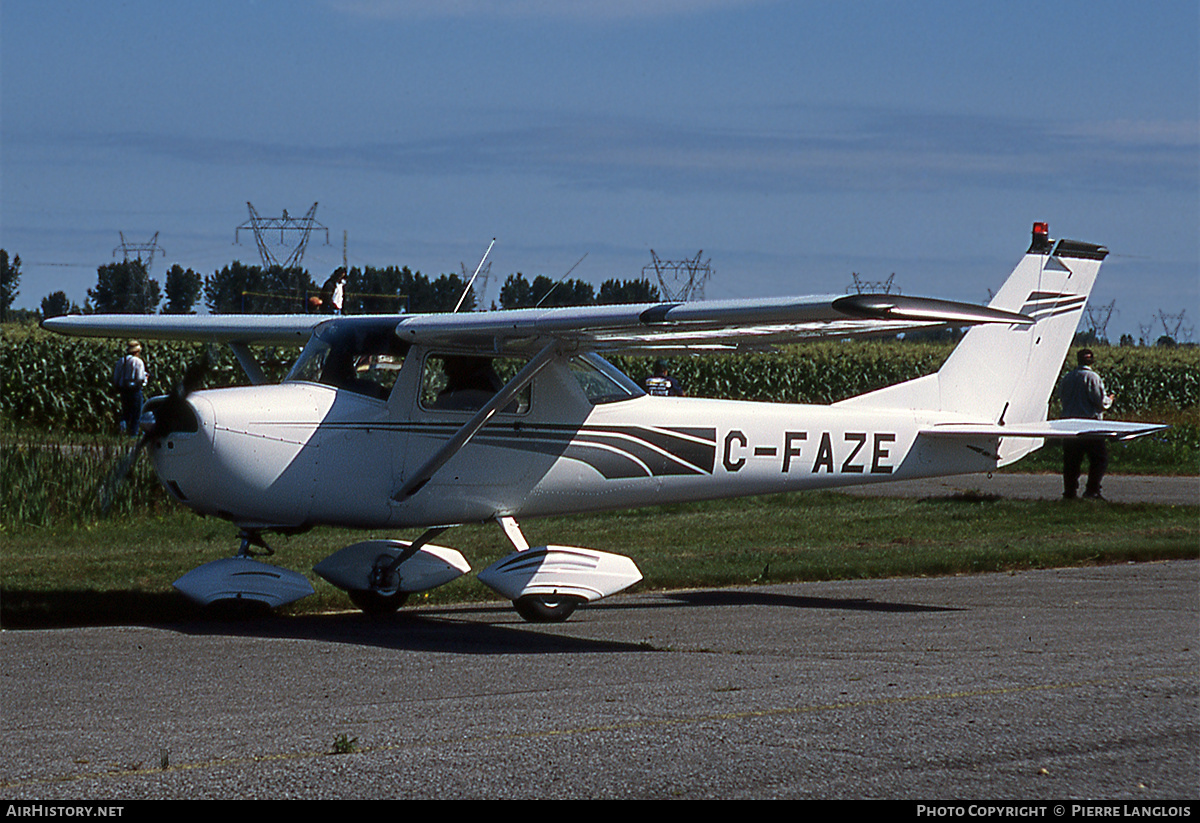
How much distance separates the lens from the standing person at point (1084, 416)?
1755 cm

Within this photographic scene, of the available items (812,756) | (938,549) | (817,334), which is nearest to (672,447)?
(817,334)

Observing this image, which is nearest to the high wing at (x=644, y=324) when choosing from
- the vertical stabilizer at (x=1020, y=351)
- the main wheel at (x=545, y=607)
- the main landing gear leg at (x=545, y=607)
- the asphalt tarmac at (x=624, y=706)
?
the main landing gear leg at (x=545, y=607)

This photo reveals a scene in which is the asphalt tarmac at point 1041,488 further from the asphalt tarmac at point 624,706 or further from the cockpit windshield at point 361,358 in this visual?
the cockpit windshield at point 361,358

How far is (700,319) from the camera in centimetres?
841

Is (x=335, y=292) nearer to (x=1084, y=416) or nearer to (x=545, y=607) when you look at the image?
(x=545, y=607)

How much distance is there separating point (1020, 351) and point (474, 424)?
5.64 meters

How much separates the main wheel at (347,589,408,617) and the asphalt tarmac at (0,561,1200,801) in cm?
38

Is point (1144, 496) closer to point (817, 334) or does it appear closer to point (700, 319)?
point (817, 334)

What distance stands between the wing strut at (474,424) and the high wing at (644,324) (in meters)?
0.20

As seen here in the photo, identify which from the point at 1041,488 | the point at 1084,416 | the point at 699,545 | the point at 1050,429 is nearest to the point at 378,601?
the point at 699,545

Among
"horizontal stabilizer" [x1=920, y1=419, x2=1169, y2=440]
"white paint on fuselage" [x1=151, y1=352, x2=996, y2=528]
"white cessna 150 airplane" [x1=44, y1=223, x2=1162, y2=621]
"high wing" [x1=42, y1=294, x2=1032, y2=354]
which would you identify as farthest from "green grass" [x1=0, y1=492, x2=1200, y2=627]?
"high wing" [x1=42, y1=294, x2=1032, y2=354]

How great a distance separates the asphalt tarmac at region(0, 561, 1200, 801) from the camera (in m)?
4.80

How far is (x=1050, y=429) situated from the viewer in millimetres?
11734

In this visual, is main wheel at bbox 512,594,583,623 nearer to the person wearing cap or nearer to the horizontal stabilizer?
the horizontal stabilizer
